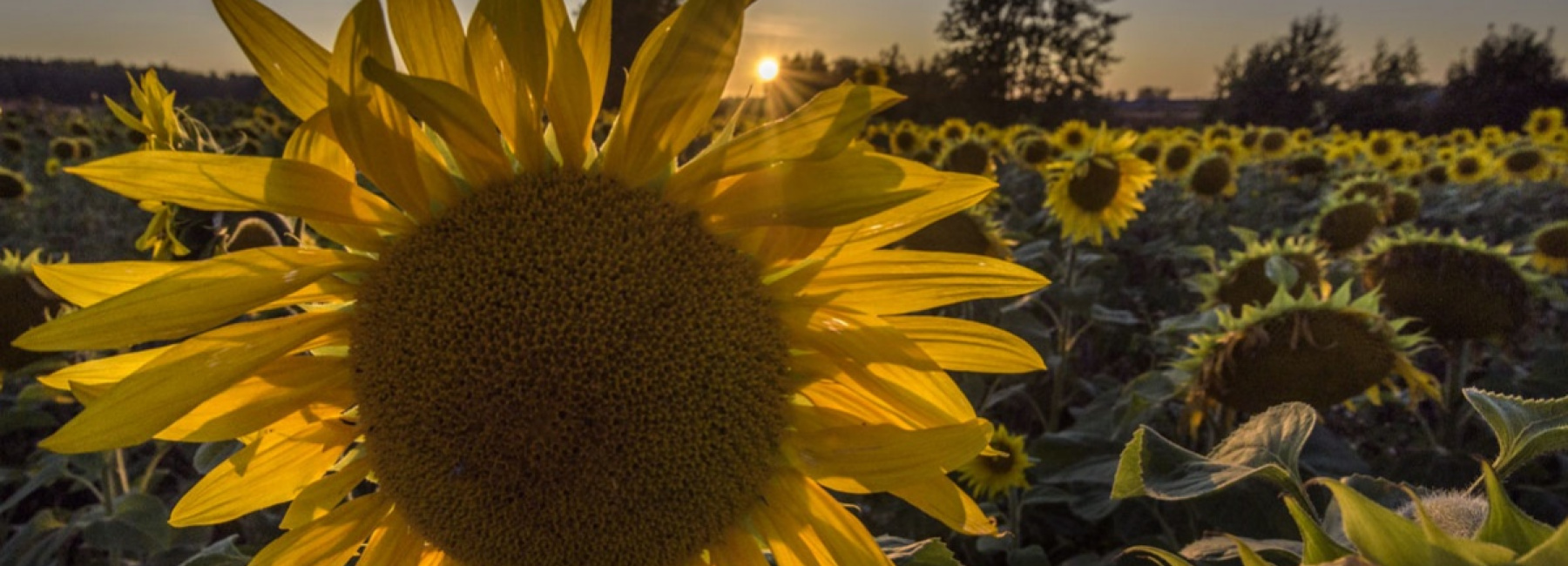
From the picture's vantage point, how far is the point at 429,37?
0.89 metres

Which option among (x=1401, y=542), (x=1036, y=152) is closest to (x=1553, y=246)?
(x=1036, y=152)

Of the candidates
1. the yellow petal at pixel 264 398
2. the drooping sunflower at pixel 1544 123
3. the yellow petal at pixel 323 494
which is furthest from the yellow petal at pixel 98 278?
the drooping sunflower at pixel 1544 123

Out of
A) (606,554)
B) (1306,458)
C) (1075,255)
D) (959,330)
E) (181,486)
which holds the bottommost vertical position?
(181,486)

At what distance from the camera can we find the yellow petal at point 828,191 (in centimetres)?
89

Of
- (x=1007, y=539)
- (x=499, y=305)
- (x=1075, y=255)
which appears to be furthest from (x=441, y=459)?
(x=1075, y=255)

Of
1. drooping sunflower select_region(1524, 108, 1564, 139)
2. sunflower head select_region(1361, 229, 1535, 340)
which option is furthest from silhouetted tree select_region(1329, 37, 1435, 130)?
sunflower head select_region(1361, 229, 1535, 340)

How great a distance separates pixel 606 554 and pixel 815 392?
1.04 ft

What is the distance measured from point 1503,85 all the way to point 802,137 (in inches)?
1260

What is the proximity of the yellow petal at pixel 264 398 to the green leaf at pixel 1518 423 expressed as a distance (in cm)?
130

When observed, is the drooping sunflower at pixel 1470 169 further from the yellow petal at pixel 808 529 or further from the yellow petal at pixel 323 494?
the yellow petal at pixel 323 494

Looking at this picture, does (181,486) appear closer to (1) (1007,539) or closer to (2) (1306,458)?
(1) (1007,539)

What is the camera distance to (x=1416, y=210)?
600 cm

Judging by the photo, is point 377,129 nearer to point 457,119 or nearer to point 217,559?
point 457,119

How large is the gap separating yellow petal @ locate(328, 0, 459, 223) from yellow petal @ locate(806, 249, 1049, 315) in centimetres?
45
